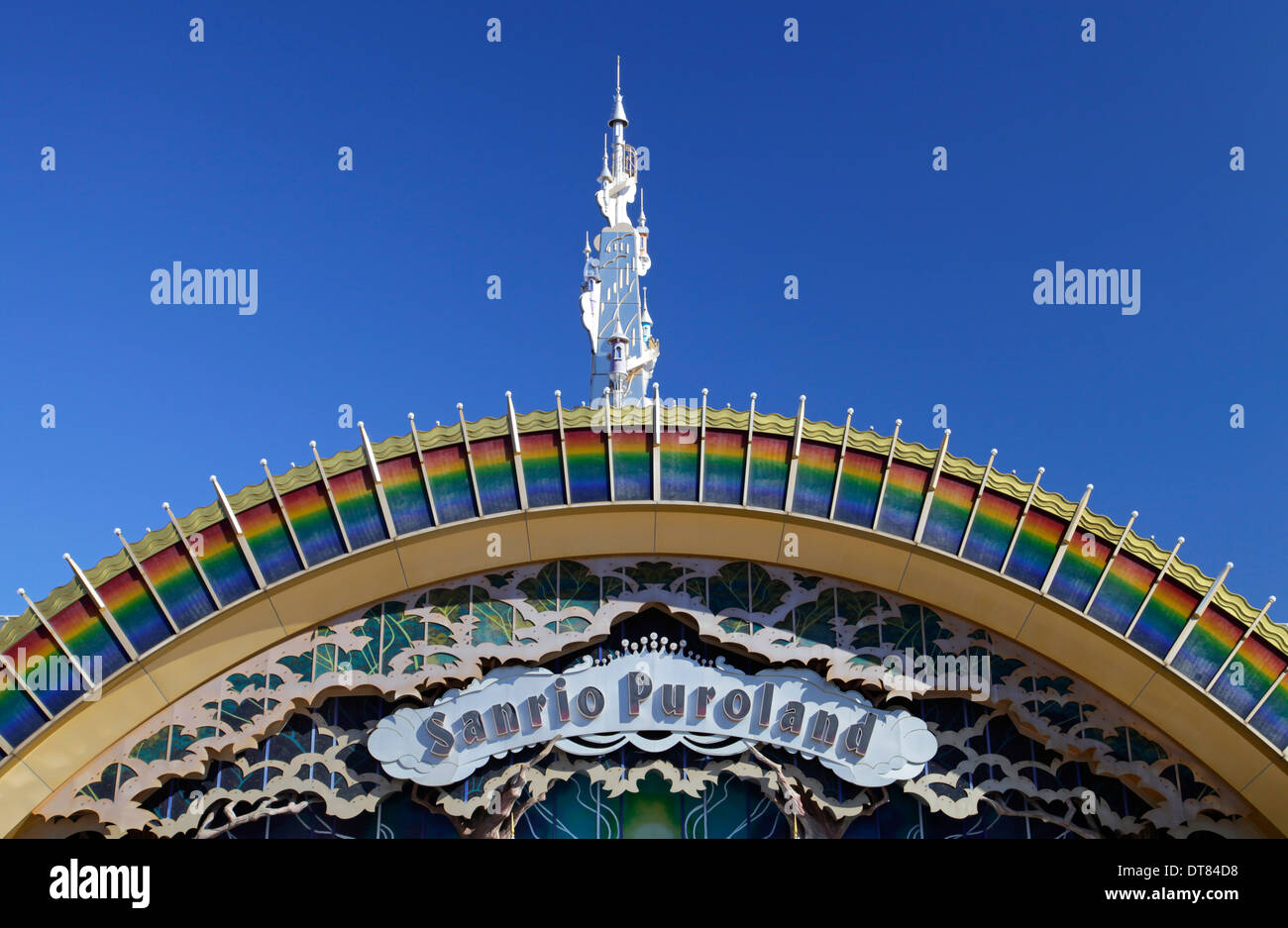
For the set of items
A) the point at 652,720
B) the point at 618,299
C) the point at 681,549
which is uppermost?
the point at 618,299

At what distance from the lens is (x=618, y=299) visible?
67.0ft

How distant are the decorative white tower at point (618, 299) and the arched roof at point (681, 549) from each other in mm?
3157

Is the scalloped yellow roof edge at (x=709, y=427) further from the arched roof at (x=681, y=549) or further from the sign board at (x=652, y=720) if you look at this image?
the sign board at (x=652, y=720)

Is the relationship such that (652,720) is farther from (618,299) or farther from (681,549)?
(618,299)

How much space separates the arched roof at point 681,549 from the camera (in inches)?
639

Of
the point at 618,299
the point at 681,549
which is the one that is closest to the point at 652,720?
the point at 681,549

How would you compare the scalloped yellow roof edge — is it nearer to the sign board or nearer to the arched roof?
the arched roof

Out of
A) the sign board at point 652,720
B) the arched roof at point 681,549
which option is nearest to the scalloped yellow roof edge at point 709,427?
the arched roof at point 681,549

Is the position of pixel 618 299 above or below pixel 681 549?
above

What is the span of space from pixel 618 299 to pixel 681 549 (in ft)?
16.0

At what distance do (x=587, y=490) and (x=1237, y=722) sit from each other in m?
7.93

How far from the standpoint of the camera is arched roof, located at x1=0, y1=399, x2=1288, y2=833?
16.2 metres
